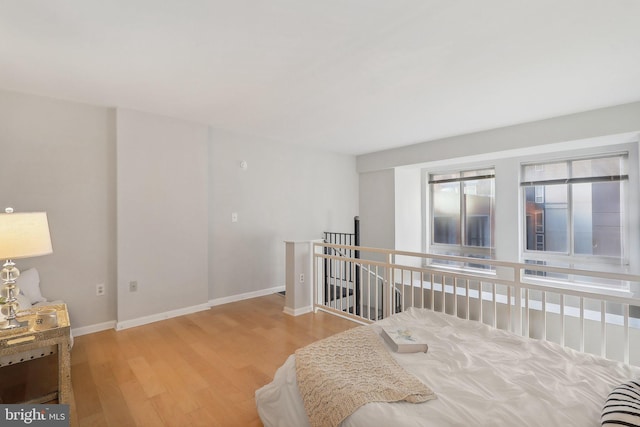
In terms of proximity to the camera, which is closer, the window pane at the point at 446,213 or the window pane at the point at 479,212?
the window pane at the point at 479,212

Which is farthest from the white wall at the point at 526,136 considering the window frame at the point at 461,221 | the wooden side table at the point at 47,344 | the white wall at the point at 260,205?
the wooden side table at the point at 47,344

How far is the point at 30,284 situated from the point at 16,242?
→ 145 centimetres

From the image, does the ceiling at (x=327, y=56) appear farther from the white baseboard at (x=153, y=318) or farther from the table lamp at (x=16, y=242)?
the white baseboard at (x=153, y=318)

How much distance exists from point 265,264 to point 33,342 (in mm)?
3004

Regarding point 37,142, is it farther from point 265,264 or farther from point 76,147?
point 265,264

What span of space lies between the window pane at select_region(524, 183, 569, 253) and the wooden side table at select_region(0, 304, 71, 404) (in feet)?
18.3

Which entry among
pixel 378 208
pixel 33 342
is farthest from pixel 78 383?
pixel 378 208

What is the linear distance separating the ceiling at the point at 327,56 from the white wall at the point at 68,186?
0.24 m

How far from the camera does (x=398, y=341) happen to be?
1.72 metres

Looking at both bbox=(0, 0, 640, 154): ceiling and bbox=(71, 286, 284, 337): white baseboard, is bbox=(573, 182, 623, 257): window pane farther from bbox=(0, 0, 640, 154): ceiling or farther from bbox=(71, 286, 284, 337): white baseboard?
bbox=(71, 286, 284, 337): white baseboard

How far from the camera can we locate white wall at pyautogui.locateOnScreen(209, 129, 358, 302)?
414 centimetres

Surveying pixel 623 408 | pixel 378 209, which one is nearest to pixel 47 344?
pixel 623 408

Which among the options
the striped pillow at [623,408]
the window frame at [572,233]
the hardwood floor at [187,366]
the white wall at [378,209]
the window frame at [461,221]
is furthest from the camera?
the white wall at [378,209]

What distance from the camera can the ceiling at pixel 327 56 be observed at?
1.73 m
